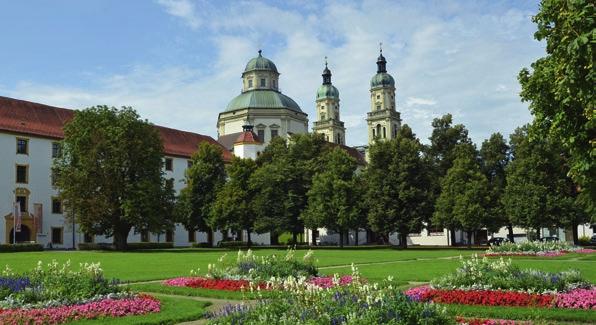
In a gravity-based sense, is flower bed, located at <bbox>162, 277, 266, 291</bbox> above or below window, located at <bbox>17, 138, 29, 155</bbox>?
below

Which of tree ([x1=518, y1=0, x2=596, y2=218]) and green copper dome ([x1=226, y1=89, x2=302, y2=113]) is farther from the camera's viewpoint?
green copper dome ([x1=226, y1=89, x2=302, y2=113])

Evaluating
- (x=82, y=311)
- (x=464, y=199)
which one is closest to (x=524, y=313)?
(x=82, y=311)

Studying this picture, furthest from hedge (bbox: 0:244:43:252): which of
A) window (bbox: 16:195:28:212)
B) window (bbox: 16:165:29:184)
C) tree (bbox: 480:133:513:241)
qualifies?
tree (bbox: 480:133:513:241)

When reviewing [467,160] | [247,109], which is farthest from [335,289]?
[247,109]

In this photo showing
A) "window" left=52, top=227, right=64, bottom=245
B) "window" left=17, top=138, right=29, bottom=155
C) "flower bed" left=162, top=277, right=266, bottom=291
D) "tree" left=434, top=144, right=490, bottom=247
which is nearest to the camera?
"flower bed" left=162, top=277, right=266, bottom=291

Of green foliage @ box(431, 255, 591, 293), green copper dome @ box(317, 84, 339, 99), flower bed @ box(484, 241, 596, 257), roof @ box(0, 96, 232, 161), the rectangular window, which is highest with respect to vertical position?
green copper dome @ box(317, 84, 339, 99)

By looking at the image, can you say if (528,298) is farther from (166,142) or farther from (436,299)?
(166,142)

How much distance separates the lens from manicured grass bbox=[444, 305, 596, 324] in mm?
12641

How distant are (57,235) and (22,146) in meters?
9.84

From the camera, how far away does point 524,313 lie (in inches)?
515

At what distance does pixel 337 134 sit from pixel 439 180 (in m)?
75.8

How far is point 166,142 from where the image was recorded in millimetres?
83062

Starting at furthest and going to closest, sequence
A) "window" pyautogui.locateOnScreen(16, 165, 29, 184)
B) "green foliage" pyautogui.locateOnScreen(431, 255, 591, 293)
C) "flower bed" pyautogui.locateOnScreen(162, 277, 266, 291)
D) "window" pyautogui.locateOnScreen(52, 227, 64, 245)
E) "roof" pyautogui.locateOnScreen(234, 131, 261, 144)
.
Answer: "roof" pyautogui.locateOnScreen(234, 131, 261, 144), "window" pyautogui.locateOnScreen(52, 227, 64, 245), "window" pyautogui.locateOnScreen(16, 165, 29, 184), "flower bed" pyautogui.locateOnScreen(162, 277, 266, 291), "green foliage" pyautogui.locateOnScreen(431, 255, 591, 293)

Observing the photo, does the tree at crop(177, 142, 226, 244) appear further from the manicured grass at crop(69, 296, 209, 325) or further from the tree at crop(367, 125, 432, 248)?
the manicured grass at crop(69, 296, 209, 325)
